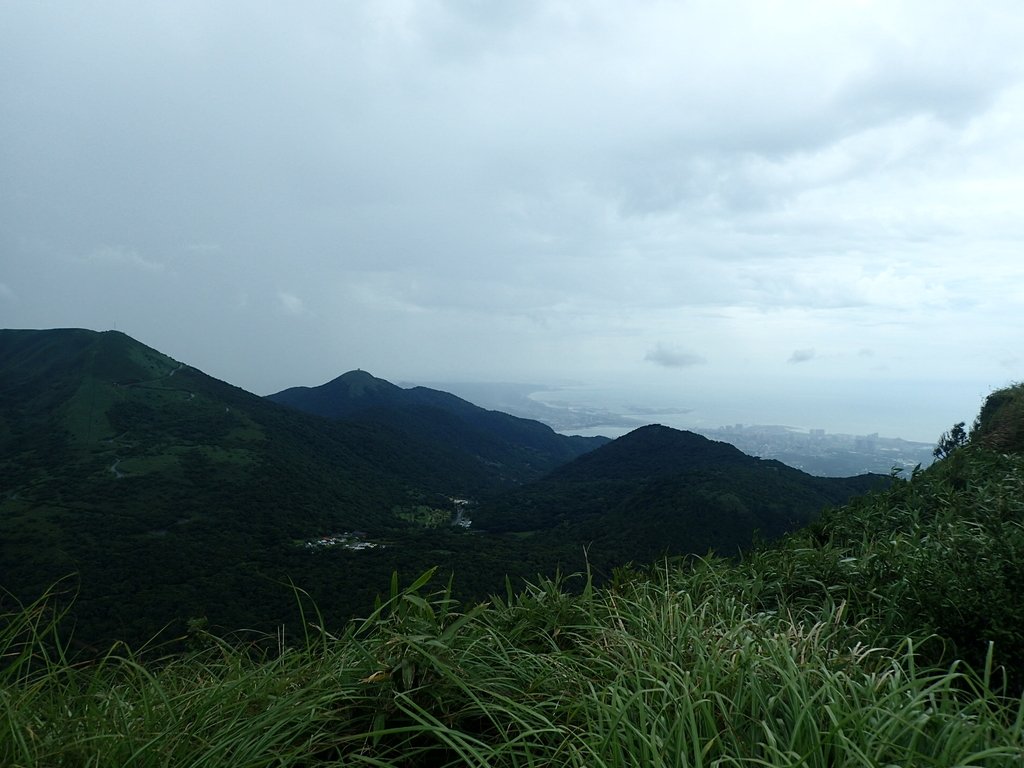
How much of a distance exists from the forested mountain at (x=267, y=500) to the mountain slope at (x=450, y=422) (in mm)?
3107

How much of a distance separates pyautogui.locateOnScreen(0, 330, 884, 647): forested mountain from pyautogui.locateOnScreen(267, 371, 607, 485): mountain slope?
10.2 feet

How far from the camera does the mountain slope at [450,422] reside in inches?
5079

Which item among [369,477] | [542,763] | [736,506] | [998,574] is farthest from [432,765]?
[369,477]

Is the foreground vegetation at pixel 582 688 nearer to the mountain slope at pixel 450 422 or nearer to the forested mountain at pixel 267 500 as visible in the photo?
the forested mountain at pixel 267 500

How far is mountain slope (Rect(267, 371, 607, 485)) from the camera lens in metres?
129

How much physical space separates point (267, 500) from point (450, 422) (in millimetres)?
82379

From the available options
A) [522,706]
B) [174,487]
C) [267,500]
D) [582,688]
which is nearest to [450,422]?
[267,500]

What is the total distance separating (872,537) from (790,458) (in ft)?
330

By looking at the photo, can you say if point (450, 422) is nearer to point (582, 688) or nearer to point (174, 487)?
point (174, 487)

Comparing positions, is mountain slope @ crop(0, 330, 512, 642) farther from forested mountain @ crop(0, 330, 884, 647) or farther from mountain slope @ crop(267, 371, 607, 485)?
mountain slope @ crop(267, 371, 607, 485)

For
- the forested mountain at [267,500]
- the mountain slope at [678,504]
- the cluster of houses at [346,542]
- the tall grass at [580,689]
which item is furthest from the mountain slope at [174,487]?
the mountain slope at [678,504]

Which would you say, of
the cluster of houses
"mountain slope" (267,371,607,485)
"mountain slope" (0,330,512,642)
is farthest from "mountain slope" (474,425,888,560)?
"mountain slope" (267,371,607,485)

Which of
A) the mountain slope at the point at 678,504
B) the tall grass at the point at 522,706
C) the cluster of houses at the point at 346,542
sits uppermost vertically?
the tall grass at the point at 522,706

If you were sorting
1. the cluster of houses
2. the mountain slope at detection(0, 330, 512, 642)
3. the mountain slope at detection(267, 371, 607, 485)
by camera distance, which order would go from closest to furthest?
the mountain slope at detection(0, 330, 512, 642)
the cluster of houses
the mountain slope at detection(267, 371, 607, 485)
